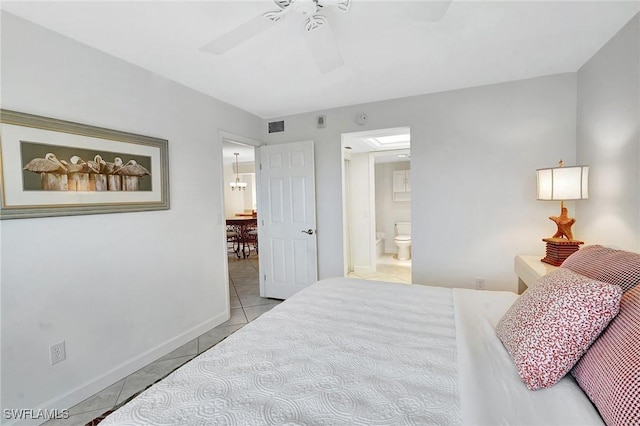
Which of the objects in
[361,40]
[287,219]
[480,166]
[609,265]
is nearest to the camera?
[609,265]

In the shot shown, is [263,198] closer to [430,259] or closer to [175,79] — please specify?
[175,79]

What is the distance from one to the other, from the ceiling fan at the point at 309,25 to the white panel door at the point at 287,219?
1.74m

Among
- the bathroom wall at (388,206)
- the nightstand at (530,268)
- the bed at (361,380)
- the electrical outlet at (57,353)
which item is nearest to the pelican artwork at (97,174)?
the electrical outlet at (57,353)

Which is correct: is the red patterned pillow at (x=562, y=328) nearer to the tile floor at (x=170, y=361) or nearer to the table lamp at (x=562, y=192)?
the table lamp at (x=562, y=192)

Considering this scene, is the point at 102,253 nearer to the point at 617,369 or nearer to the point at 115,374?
the point at 115,374

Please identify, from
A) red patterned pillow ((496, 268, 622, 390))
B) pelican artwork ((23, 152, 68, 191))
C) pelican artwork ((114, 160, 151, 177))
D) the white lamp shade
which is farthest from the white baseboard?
the white lamp shade

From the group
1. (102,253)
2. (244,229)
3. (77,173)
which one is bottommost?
(244,229)

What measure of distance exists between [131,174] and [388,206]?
17.3 ft

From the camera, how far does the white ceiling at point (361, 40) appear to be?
1673 millimetres

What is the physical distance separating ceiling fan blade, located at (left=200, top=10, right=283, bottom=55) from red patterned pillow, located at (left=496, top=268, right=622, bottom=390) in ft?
5.56

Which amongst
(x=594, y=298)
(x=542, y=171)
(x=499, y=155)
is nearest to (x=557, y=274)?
(x=594, y=298)

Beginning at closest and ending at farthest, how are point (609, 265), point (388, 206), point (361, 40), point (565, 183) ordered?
point (609, 265) < point (361, 40) < point (565, 183) < point (388, 206)

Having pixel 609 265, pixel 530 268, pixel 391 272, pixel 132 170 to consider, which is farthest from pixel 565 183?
pixel 132 170

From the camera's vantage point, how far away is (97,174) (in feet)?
6.81
